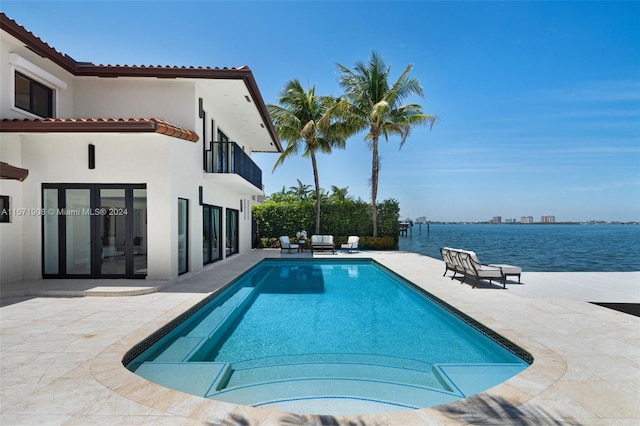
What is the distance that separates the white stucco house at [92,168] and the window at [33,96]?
3cm

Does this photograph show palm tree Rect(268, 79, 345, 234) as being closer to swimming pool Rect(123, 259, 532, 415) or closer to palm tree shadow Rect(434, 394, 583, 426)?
swimming pool Rect(123, 259, 532, 415)

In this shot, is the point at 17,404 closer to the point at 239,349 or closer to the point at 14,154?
the point at 239,349

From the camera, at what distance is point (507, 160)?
1426 inches

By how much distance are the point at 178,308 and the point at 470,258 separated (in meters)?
7.30

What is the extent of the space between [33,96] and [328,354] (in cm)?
1084

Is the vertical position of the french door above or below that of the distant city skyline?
below

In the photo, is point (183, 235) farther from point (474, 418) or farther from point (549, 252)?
point (549, 252)

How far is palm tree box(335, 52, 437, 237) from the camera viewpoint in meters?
20.7

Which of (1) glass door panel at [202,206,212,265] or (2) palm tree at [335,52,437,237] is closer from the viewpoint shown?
(1) glass door panel at [202,206,212,265]

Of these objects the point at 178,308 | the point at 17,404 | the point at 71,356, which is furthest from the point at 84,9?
the point at 17,404

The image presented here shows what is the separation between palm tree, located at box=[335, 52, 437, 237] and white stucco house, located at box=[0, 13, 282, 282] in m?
11.4

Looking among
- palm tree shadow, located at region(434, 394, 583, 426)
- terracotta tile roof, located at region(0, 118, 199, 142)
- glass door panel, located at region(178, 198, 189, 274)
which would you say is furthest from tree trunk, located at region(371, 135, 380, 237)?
palm tree shadow, located at region(434, 394, 583, 426)

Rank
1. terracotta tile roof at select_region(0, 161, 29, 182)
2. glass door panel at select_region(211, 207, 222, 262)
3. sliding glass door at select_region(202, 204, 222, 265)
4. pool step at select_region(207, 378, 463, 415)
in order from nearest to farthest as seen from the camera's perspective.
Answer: pool step at select_region(207, 378, 463, 415) < terracotta tile roof at select_region(0, 161, 29, 182) < sliding glass door at select_region(202, 204, 222, 265) < glass door panel at select_region(211, 207, 222, 262)

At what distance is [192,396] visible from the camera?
345cm
